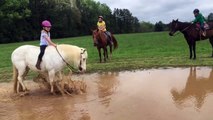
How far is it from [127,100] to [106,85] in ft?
7.80

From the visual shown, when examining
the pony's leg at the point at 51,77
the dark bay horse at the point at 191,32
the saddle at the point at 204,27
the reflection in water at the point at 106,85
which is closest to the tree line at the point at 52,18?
the dark bay horse at the point at 191,32

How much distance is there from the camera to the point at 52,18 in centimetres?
6862

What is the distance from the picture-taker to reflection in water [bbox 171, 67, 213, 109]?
345 inches

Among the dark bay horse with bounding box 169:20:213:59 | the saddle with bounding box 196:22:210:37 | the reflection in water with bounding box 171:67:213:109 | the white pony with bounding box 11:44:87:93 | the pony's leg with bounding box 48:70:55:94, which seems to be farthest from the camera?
the dark bay horse with bounding box 169:20:213:59

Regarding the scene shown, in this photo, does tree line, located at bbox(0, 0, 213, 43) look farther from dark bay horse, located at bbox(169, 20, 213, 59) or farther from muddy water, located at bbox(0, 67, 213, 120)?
muddy water, located at bbox(0, 67, 213, 120)

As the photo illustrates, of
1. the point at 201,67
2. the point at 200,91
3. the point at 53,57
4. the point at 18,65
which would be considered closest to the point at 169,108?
the point at 200,91

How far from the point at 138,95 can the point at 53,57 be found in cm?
271

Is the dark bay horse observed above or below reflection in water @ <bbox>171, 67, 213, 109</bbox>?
above

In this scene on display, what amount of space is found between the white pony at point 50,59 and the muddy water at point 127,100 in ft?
2.37

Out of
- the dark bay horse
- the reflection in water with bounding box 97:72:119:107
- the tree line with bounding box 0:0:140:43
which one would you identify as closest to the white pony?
the reflection in water with bounding box 97:72:119:107

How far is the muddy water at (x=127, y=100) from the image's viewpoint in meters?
7.79

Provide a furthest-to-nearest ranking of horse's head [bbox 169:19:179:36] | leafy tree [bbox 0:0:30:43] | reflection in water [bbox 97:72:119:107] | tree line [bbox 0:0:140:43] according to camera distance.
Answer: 1. tree line [bbox 0:0:140:43]
2. leafy tree [bbox 0:0:30:43]
3. horse's head [bbox 169:19:179:36]
4. reflection in water [bbox 97:72:119:107]

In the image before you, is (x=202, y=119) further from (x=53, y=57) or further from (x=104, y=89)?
→ (x=53, y=57)

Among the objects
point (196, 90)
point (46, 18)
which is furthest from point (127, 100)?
point (46, 18)
